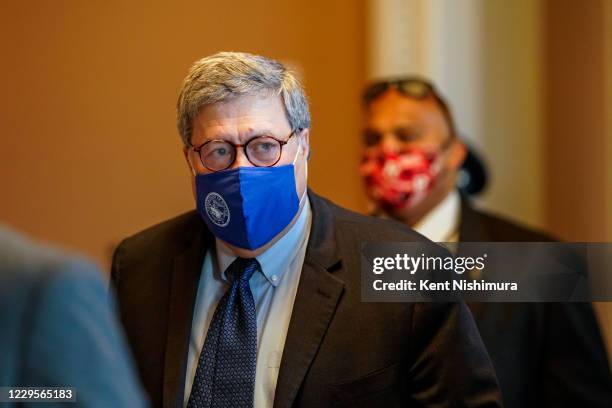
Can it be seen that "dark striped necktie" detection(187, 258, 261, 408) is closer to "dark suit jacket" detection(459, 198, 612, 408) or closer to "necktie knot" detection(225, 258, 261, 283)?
"necktie knot" detection(225, 258, 261, 283)

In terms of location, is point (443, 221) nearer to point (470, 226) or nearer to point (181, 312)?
point (470, 226)

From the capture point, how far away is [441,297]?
166 cm

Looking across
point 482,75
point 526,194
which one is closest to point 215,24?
point 482,75

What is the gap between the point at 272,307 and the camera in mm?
1646

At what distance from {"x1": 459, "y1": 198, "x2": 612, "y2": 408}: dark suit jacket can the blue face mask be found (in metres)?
0.50

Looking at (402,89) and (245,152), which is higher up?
(402,89)

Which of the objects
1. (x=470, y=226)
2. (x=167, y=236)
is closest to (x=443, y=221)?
(x=470, y=226)

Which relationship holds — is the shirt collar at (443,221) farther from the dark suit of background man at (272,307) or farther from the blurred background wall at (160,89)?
the dark suit of background man at (272,307)

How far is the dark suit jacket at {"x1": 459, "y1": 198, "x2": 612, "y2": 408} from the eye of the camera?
6.49 feet

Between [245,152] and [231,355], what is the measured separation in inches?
14.0

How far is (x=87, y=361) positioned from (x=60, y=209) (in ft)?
4.79

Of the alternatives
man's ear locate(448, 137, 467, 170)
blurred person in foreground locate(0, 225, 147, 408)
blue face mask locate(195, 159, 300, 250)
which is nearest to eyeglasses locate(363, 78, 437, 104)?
man's ear locate(448, 137, 467, 170)

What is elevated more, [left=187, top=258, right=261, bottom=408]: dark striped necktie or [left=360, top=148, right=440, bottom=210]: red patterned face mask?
[left=360, top=148, right=440, bottom=210]: red patterned face mask

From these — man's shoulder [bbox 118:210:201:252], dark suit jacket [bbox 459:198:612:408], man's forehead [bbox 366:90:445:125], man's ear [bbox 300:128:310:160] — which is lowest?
dark suit jacket [bbox 459:198:612:408]
